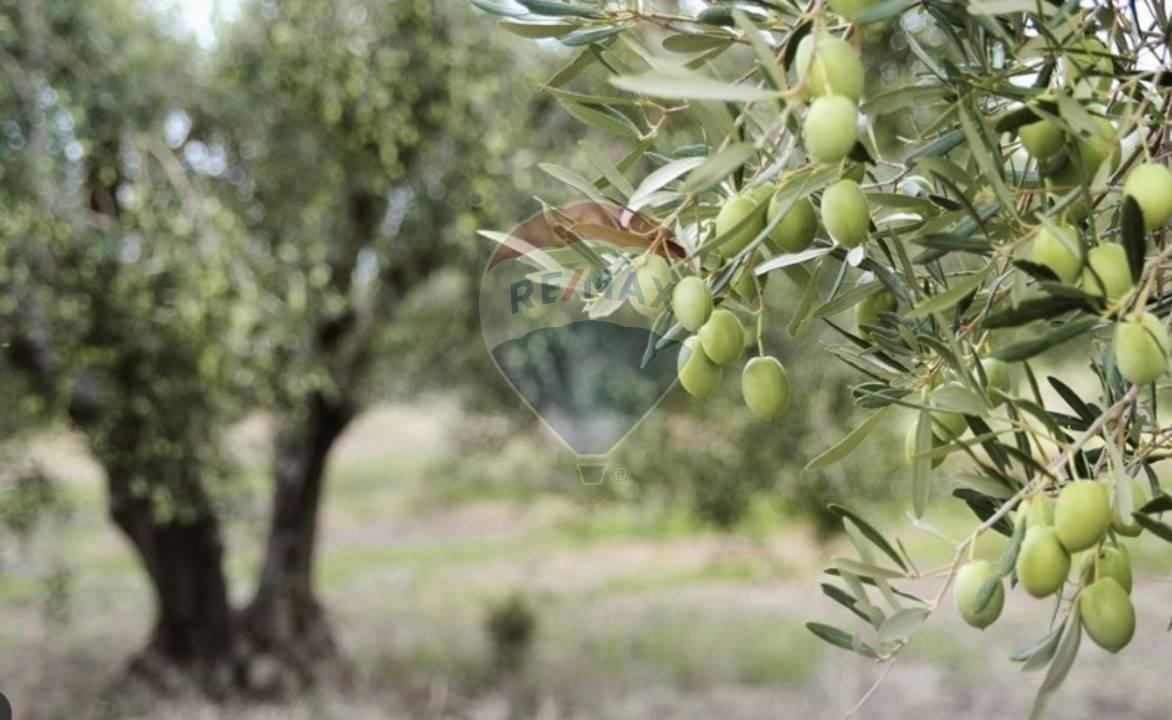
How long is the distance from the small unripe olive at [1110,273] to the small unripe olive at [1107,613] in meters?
0.13

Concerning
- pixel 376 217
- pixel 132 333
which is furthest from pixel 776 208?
pixel 376 217

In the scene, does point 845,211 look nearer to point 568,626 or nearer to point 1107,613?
point 1107,613

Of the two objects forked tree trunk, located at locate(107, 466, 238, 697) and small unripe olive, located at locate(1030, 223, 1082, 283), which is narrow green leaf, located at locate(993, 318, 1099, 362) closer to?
small unripe olive, located at locate(1030, 223, 1082, 283)

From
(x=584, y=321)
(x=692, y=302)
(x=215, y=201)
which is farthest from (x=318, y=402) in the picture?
(x=692, y=302)

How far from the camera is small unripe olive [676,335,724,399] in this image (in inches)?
22.9

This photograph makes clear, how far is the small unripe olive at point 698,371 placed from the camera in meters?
0.58

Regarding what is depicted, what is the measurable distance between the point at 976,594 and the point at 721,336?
16cm

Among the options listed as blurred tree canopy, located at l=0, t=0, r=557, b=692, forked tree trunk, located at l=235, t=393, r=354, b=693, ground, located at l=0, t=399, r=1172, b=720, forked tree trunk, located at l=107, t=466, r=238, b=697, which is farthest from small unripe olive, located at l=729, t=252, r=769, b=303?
forked tree trunk, located at l=235, t=393, r=354, b=693

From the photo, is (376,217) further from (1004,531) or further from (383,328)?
(1004,531)

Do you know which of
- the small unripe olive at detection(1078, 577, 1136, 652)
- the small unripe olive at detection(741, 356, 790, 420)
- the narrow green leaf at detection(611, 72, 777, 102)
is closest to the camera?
the narrow green leaf at detection(611, 72, 777, 102)

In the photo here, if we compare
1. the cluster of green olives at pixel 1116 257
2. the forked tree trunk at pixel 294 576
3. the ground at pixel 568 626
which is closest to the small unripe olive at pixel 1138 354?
the cluster of green olives at pixel 1116 257

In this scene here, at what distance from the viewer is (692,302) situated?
0.53 metres

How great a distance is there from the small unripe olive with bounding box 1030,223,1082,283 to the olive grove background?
194 mm

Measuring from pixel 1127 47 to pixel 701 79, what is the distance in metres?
0.36
